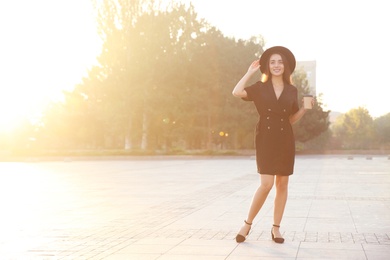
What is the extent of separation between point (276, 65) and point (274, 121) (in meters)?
0.60

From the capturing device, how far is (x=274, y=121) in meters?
6.81

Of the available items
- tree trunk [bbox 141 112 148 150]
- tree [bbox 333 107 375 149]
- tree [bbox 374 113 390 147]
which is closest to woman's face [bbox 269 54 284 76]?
tree trunk [bbox 141 112 148 150]

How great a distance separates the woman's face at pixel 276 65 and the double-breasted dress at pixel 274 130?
0.14 metres

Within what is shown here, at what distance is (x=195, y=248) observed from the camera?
641 cm

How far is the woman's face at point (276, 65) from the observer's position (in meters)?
6.90

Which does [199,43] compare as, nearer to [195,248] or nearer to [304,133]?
[304,133]

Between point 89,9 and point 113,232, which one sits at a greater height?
point 89,9

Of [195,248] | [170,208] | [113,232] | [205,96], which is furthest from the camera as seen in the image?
Result: [205,96]

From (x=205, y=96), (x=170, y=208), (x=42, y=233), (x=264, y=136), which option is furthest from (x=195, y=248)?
(x=205, y=96)

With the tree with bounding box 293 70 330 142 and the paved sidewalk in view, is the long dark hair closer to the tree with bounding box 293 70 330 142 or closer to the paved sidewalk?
the paved sidewalk

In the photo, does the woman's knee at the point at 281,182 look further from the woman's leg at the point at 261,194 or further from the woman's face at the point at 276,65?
the woman's face at the point at 276,65

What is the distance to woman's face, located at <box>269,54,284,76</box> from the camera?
22.6 ft

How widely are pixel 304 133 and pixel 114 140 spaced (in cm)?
2613

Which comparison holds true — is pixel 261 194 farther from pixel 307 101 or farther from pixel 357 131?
pixel 357 131
